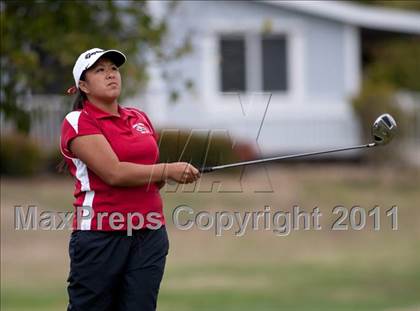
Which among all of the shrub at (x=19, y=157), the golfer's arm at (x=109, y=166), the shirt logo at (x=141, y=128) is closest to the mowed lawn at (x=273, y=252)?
the shrub at (x=19, y=157)

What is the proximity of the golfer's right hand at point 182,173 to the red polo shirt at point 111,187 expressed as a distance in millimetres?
133

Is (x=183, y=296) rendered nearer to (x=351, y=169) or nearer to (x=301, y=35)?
(x=351, y=169)

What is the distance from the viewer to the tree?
11086 millimetres

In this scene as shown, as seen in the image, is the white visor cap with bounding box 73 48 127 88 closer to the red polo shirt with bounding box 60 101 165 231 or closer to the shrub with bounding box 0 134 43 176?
the red polo shirt with bounding box 60 101 165 231

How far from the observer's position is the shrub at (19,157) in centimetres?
2305

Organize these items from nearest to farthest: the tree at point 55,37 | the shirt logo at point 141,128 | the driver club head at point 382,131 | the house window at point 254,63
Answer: the shirt logo at point 141,128, the driver club head at point 382,131, the tree at point 55,37, the house window at point 254,63

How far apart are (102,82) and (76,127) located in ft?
0.93

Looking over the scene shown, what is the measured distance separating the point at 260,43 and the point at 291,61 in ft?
2.81

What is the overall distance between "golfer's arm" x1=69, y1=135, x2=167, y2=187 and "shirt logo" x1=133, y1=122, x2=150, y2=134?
0.73ft

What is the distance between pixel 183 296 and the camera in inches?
539

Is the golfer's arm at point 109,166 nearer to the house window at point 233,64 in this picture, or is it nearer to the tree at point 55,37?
the tree at point 55,37

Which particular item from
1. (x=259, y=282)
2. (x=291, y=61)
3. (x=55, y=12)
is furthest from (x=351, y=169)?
(x=55, y=12)

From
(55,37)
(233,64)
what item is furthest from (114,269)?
(233,64)

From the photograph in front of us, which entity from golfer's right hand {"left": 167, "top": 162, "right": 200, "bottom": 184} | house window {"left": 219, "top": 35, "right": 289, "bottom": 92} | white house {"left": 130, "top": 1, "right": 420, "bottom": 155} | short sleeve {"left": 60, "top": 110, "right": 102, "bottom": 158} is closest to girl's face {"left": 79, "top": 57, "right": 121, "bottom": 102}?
short sleeve {"left": 60, "top": 110, "right": 102, "bottom": 158}
